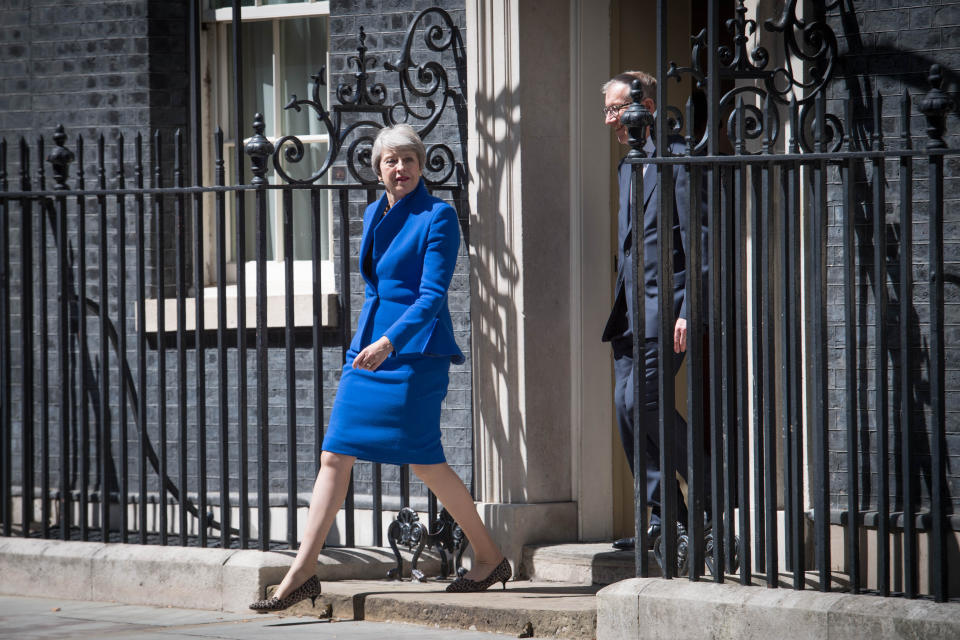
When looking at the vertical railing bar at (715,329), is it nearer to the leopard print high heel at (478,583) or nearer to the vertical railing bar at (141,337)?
the leopard print high heel at (478,583)

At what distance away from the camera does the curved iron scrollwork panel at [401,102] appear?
6383 mm

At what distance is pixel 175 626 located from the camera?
5.83 meters

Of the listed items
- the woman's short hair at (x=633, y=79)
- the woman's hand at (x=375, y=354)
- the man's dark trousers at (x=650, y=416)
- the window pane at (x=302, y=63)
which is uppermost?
the window pane at (x=302, y=63)

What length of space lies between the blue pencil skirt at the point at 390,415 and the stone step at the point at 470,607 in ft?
1.87

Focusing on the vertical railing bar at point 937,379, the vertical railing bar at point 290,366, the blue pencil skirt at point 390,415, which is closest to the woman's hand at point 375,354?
the blue pencil skirt at point 390,415

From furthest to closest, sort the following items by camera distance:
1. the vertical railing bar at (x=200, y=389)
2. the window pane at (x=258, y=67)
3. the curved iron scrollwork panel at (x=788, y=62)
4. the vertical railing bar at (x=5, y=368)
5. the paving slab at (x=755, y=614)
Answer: the window pane at (x=258, y=67) → the vertical railing bar at (x=5, y=368) → the vertical railing bar at (x=200, y=389) → the curved iron scrollwork panel at (x=788, y=62) → the paving slab at (x=755, y=614)

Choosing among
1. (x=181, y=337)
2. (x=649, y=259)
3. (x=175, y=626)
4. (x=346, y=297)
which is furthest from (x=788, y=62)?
(x=175, y=626)

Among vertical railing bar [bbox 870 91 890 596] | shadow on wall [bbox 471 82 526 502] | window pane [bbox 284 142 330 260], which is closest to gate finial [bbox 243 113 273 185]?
shadow on wall [bbox 471 82 526 502]

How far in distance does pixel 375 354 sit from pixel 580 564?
1.43 meters

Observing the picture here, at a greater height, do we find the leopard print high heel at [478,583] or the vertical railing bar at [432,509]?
the vertical railing bar at [432,509]

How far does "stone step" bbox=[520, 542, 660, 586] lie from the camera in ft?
20.0

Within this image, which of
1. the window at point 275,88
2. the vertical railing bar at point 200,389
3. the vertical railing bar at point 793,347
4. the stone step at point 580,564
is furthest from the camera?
the window at point 275,88

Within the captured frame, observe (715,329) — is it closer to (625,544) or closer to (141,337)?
(625,544)

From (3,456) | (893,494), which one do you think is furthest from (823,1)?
(3,456)
